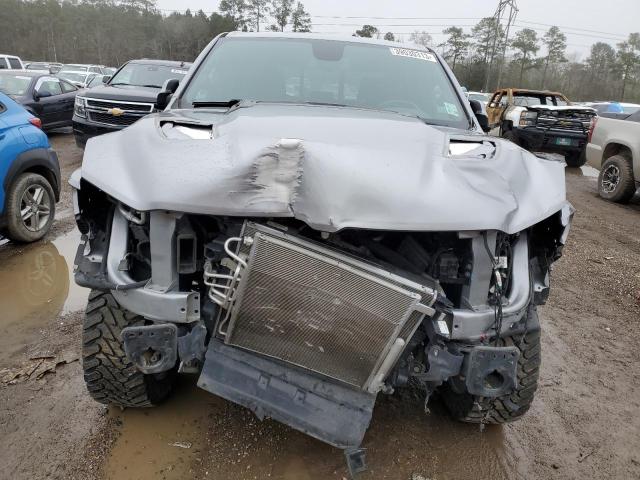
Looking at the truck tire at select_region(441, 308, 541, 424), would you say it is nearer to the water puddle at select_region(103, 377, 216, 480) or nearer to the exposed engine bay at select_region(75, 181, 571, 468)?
the exposed engine bay at select_region(75, 181, 571, 468)

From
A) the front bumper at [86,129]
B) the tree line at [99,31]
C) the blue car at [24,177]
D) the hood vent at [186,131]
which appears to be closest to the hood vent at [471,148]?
the hood vent at [186,131]

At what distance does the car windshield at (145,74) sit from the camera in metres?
10.9

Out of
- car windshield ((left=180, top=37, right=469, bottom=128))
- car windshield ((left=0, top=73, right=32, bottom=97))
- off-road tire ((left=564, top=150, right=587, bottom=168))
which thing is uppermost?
car windshield ((left=180, top=37, right=469, bottom=128))

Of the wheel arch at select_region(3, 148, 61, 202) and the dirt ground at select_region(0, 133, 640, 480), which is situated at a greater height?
the wheel arch at select_region(3, 148, 61, 202)

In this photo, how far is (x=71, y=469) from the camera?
243 centimetres

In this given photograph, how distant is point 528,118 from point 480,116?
9940 millimetres

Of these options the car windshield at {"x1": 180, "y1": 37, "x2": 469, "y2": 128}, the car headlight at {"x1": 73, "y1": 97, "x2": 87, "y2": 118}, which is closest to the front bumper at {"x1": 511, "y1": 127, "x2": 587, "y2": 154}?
the car windshield at {"x1": 180, "y1": 37, "x2": 469, "y2": 128}

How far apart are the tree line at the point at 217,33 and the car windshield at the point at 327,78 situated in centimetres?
3606

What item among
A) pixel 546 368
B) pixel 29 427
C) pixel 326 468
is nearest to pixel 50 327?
pixel 29 427

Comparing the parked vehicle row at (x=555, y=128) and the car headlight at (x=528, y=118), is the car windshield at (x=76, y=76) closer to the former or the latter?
the parked vehicle row at (x=555, y=128)

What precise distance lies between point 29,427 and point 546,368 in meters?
3.23

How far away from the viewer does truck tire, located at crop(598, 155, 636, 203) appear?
871cm

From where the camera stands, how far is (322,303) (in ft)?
6.56

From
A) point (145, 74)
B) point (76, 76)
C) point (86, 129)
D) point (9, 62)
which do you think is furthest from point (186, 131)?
point (76, 76)
